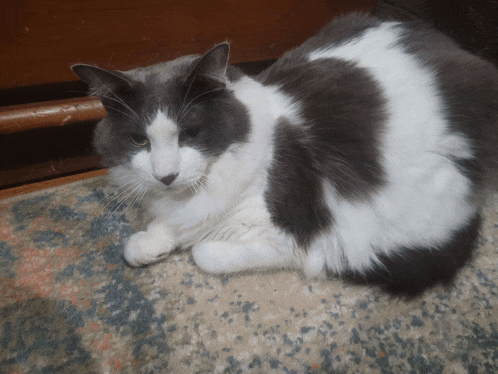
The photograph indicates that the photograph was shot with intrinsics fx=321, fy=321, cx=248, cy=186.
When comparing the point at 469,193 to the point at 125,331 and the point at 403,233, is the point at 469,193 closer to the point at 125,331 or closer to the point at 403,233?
the point at 403,233

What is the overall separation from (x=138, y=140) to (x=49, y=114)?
66cm

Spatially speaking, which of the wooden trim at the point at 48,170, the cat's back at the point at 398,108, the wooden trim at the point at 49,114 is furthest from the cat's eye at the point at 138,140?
the wooden trim at the point at 48,170

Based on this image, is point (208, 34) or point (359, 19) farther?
point (208, 34)

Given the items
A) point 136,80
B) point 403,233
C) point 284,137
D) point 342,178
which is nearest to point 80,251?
point 136,80

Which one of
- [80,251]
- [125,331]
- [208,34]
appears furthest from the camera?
[208,34]

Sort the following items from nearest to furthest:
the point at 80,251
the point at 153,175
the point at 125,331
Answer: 1. the point at 153,175
2. the point at 125,331
3. the point at 80,251

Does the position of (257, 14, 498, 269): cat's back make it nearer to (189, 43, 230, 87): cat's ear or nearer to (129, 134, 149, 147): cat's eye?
(189, 43, 230, 87): cat's ear

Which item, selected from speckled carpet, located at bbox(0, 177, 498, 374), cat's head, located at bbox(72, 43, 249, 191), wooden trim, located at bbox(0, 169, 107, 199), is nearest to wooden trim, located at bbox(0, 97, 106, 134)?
wooden trim, located at bbox(0, 169, 107, 199)

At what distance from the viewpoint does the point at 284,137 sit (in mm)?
864

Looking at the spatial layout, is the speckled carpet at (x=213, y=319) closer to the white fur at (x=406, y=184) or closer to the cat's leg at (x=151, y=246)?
the cat's leg at (x=151, y=246)

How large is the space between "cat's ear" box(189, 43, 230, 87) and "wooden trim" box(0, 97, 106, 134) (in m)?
0.72

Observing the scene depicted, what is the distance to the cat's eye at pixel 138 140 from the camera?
0.77m

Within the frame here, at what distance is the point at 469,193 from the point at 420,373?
0.48 meters

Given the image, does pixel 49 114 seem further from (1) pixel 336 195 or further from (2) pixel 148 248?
(1) pixel 336 195
